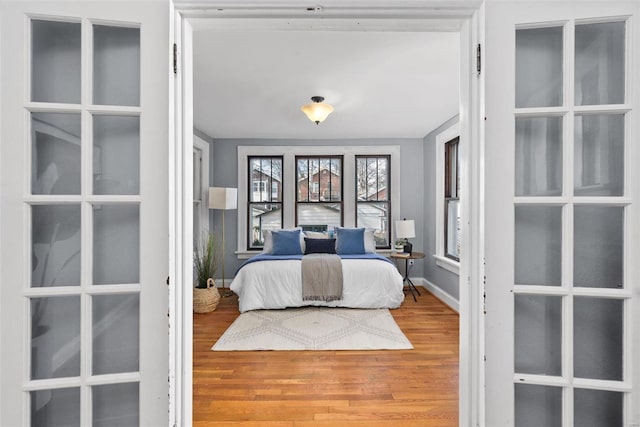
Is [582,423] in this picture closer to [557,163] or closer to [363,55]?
[557,163]

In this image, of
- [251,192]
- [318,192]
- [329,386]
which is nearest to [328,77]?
[329,386]

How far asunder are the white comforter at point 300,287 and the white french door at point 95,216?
281 centimetres

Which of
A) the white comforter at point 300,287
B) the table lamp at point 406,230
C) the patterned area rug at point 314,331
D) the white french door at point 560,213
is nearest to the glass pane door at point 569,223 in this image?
the white french door at point 560,213

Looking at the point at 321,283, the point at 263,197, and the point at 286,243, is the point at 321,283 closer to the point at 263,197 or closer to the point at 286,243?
the point at 286,243

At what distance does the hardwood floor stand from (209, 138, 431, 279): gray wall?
2401mm

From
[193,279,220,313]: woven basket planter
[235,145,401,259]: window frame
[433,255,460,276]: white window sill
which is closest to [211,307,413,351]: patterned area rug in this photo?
[193,279,220,313]: woven basket planter

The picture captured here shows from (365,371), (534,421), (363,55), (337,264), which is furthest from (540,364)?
(337,264)

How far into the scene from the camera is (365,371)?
2.53 meters

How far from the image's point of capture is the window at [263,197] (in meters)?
5.62

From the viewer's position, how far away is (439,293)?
4.62 meters

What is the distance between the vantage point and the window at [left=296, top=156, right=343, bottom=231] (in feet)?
18.5

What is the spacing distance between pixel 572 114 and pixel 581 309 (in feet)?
2.49

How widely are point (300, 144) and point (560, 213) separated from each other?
4.64m
